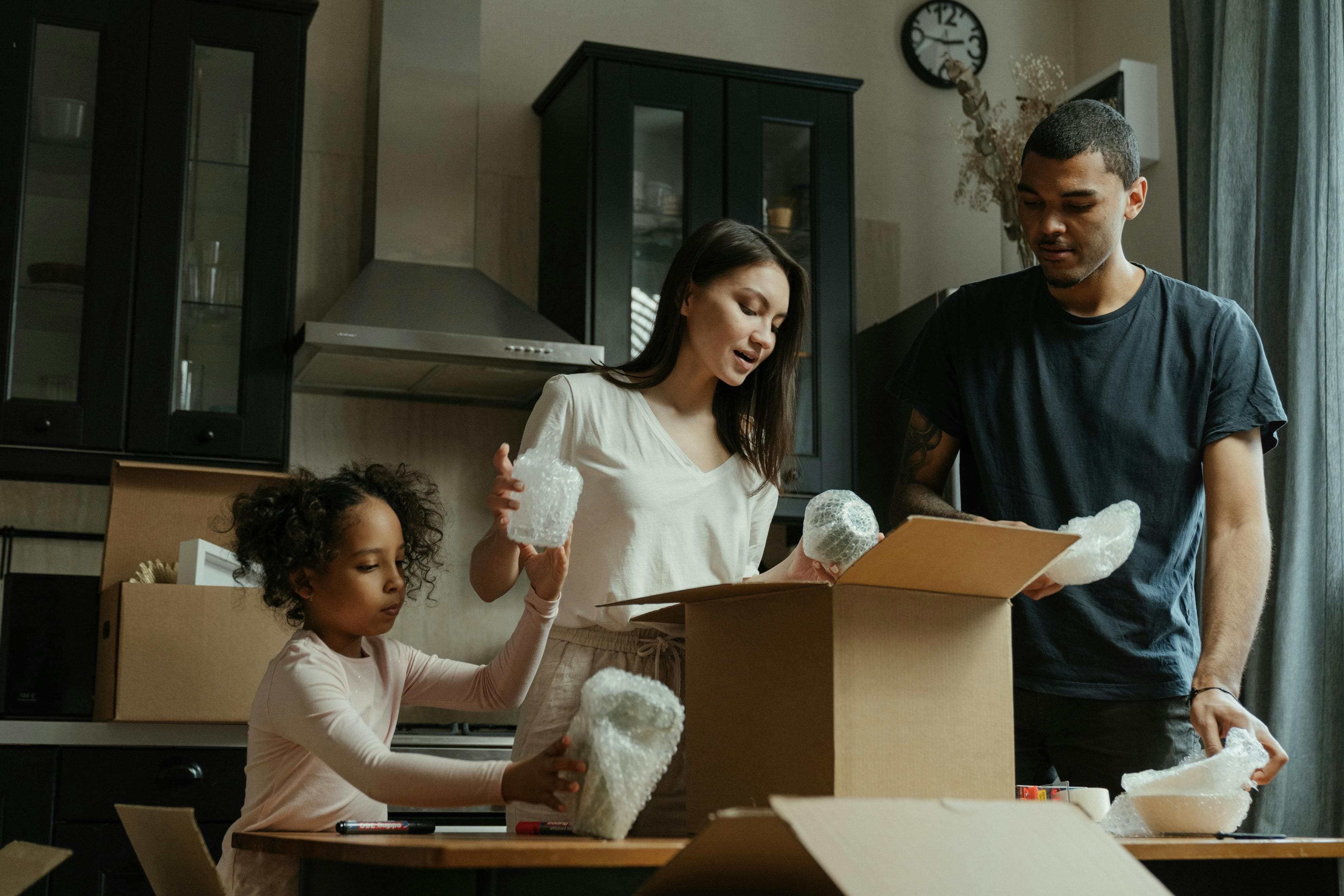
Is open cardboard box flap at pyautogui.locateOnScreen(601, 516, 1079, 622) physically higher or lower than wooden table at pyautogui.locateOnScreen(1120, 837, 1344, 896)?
higher

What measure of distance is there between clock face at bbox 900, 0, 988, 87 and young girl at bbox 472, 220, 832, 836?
252cm

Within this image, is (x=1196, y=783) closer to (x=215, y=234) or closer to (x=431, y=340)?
(x=431, y=340)

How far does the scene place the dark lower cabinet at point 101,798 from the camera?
7.89ft

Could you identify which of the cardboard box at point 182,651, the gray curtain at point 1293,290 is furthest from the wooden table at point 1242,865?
the cardboard box at point 182,651

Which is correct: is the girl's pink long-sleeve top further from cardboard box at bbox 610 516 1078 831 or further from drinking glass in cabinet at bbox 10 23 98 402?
drinking glass in cabinet at bbox 10 23 98 402

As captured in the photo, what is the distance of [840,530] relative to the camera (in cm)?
119

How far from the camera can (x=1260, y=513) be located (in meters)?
1.54

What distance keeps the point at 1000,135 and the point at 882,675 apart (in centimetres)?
264

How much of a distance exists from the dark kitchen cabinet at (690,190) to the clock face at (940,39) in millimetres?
558

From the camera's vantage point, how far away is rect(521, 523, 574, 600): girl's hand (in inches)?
51.9

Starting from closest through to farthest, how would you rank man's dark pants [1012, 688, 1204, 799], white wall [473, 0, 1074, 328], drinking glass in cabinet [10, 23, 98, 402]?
man's dark pants [1012, 688, 1204, 799] → drinking glass in cabinet [10, 23, 98, 402] → white wall [473, 0, 1074, 328]

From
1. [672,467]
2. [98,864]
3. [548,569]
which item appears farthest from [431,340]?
[548,569]

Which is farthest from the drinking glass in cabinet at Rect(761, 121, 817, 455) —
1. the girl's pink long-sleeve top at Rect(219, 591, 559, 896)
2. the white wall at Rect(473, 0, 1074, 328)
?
the girl's pink long-sleeve top at Rect(219, 591, 559, 896)

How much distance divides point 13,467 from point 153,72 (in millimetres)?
947
